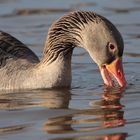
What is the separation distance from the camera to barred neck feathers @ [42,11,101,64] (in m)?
15.7

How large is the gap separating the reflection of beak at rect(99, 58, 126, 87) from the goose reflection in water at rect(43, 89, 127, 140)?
780 millimetres

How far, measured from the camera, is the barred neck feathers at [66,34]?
15.7 m

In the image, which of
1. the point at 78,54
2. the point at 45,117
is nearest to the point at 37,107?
the point at 45,117

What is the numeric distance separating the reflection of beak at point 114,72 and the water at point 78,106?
8.8 inches

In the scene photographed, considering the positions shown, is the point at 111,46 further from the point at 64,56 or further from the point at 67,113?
the point at 67,113

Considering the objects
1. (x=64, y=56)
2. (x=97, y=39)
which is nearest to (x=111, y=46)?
(x=97, y=39)

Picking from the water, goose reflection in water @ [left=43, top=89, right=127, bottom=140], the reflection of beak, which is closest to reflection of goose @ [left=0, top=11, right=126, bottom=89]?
the reflection of beak

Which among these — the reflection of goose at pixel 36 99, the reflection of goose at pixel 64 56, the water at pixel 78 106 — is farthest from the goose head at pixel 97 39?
the reflection of goose at pixel 36 99

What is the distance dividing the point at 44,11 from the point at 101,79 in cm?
810

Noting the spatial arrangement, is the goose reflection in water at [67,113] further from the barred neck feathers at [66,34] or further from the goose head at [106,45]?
the barred neck feathers at [66,34]

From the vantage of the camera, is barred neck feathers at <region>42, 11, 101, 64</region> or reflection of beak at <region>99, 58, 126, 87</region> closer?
reflection of beak at <region>99, 58, 126, 87</region>

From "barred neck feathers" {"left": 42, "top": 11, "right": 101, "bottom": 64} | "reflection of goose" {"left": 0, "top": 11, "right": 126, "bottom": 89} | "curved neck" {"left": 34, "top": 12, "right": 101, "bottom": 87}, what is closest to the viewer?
"reflection of goose" {"left": 0, "top": 11, "right": 126, "bottom": 89}

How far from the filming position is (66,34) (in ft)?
52.7

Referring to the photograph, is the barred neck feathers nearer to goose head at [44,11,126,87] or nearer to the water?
goose head at [44,11,126,87]
